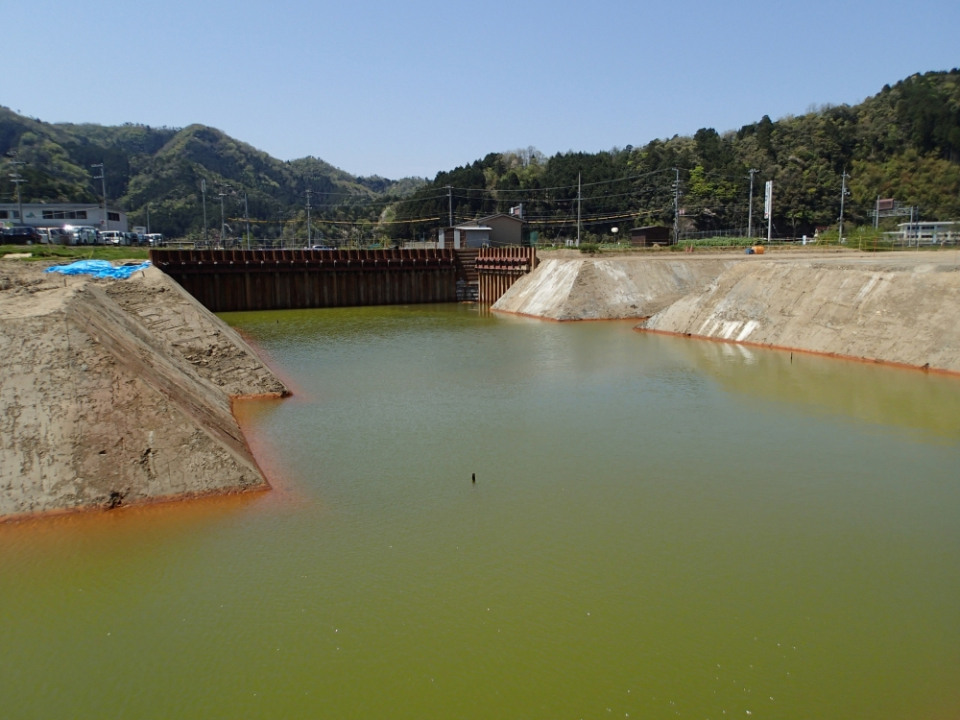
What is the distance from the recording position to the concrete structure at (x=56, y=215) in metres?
78.0

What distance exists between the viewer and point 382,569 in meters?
9.59

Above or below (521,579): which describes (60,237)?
above

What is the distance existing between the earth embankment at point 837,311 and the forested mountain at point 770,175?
2190 inches

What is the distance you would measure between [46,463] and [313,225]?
10907 centimetres

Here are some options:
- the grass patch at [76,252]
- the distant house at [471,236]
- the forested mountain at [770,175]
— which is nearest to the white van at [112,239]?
the grass patch at [76,252]

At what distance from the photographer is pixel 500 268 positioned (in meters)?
47.4

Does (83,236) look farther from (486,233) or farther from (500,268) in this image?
(500,268)

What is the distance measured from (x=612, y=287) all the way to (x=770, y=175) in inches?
2304

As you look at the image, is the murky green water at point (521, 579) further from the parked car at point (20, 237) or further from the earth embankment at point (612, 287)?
the parked car at point (20, 237)

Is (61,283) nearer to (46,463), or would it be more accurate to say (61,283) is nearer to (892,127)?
(46,463)

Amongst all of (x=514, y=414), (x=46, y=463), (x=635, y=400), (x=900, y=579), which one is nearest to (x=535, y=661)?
(x=900, y=579)

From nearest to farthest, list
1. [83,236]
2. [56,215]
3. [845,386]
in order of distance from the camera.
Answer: [845,386]
[83,236]
[56,215]

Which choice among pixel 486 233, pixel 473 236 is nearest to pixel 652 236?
pixel 486 233

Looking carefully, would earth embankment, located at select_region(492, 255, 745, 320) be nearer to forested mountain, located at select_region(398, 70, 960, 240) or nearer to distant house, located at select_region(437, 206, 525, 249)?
distant house, located at select_region(437, 206, 525, 249)
